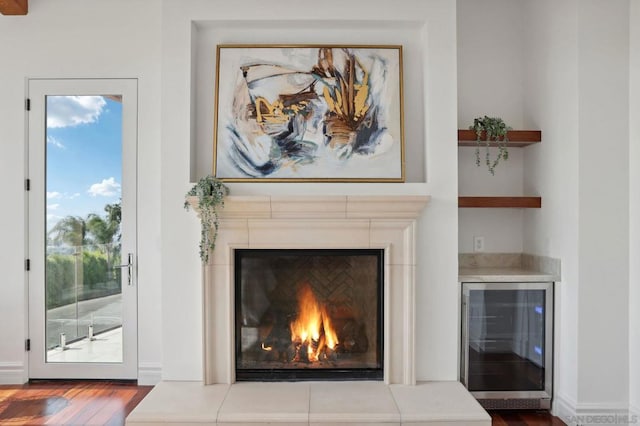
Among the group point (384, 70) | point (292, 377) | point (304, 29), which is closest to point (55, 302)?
point (292, 377)

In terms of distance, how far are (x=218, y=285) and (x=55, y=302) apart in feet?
4.91

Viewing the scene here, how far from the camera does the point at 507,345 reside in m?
3.30

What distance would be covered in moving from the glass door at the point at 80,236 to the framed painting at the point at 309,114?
3.29 ft

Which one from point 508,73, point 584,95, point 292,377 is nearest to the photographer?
point 584,95

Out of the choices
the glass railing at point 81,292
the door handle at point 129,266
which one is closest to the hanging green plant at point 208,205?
the door handle at point 129,266

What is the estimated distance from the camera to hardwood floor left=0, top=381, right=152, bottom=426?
3.12 metres

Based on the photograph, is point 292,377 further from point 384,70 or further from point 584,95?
point 584,95

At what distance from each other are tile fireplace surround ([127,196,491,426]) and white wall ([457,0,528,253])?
0.78 m

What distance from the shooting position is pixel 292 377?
326cm

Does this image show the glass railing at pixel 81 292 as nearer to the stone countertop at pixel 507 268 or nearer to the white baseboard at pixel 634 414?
the stone countertop at pixel 507 268

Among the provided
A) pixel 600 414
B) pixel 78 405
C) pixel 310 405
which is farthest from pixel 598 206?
pixel 78 405

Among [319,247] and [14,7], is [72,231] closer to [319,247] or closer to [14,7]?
[14,7]

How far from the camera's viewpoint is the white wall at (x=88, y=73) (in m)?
3.73

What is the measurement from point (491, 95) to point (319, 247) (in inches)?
69.0
